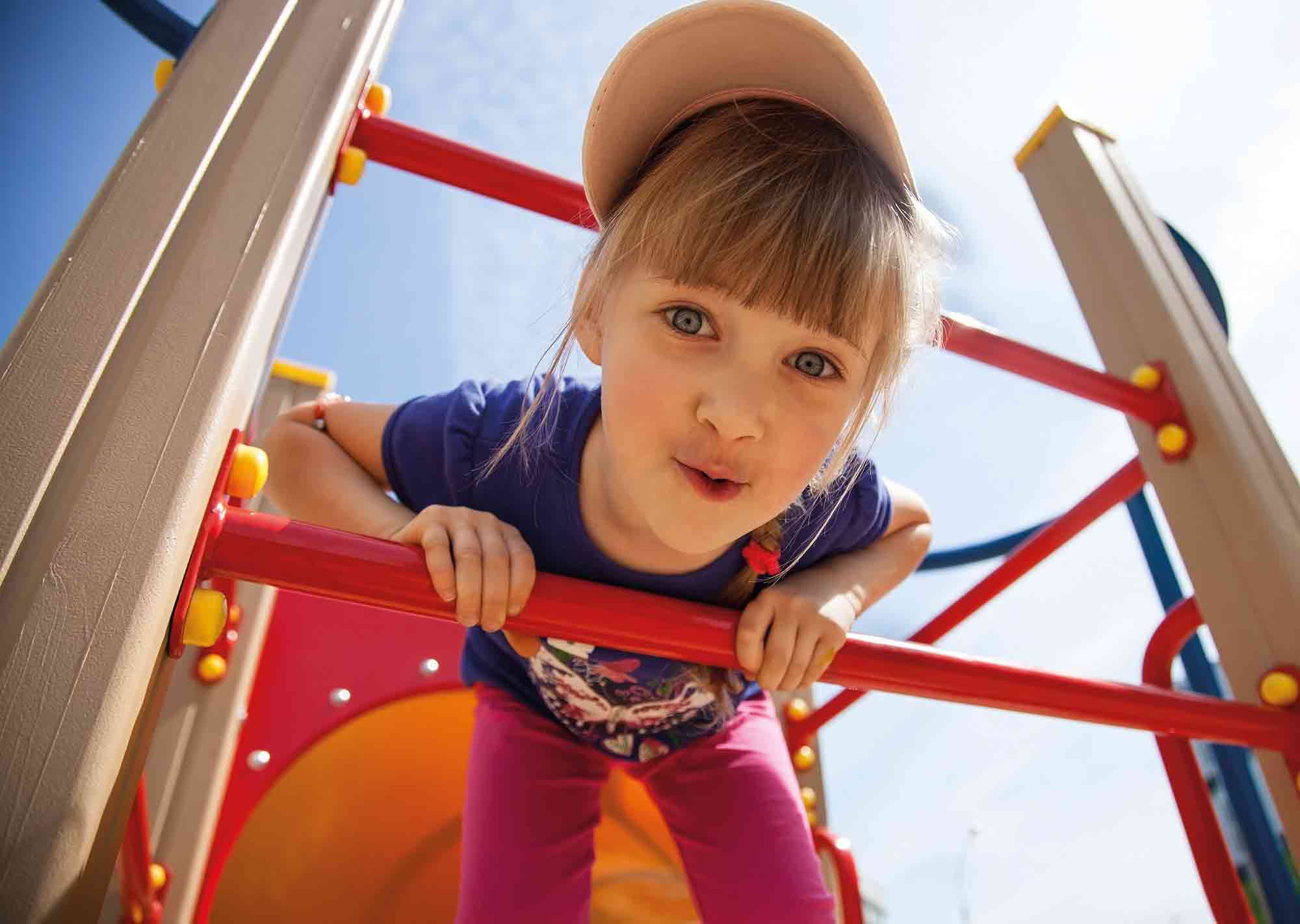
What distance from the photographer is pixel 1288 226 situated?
59.1 inches

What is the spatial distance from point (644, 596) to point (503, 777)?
42 cm

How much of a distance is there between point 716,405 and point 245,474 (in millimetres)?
284

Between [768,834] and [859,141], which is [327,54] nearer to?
[859,141]

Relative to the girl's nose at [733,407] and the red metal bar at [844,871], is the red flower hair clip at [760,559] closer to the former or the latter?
the girl's nose at [733,407]

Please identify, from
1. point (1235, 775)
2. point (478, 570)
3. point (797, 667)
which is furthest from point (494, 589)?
point (1235, 775)

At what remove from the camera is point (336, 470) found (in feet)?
2.43

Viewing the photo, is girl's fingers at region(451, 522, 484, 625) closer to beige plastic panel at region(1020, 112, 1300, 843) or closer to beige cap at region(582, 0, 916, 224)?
beige cap at region(582, 0, 916, 224)

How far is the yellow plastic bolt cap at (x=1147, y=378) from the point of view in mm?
990

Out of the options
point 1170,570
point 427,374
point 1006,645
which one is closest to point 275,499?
point 427,374

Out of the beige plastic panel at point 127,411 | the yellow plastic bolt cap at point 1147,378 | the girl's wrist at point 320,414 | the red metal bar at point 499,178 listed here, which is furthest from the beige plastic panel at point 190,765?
the yellow plastic bolt cap at point 1147,378

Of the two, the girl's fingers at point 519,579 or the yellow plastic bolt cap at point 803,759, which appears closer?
the girl's fingers at point 519,579

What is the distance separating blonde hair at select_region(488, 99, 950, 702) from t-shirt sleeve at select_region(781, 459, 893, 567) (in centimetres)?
7

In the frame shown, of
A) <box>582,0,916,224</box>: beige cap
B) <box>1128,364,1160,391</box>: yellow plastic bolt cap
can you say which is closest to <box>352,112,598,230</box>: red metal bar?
<box>582,0,916,224</box>: beige cap

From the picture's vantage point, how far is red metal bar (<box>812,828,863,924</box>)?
1.18 meters
